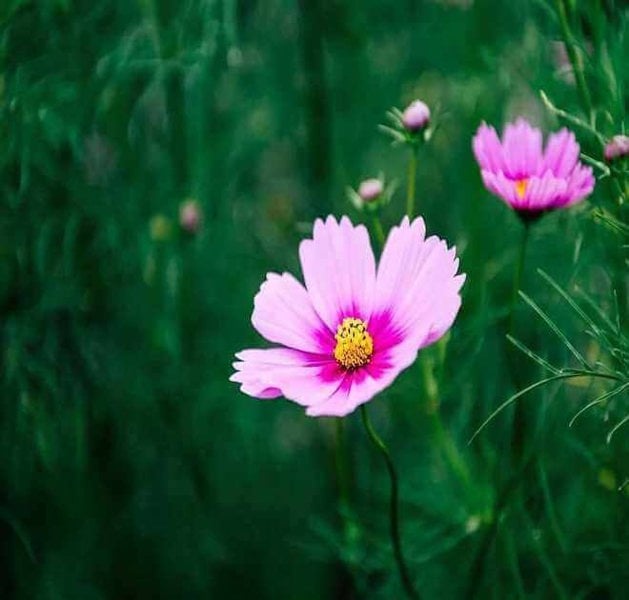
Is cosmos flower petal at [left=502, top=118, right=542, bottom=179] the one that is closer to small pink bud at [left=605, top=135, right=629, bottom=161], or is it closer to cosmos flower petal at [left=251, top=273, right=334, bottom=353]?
small pink bud at [left=605, top=135, right=629, bottom=161]

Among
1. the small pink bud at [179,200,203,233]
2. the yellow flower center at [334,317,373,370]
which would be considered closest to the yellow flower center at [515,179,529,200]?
the yellow flower center at [334,317,373,370]

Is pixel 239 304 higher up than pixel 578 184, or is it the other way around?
pixel 578 184

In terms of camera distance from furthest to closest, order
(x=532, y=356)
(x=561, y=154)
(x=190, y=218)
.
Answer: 1. (x=190, y=218)
2. (x=561, y=154)
3. (x=532, y=356)

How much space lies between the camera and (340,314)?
1.88ft

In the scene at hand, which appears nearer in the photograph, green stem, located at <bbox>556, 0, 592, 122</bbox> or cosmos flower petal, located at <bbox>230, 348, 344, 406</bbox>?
cosmos flower petal, located at <bbox>230, 348, 344, 406</bbox>

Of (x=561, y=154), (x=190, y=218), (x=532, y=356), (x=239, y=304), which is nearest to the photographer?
(x=532, y=356)

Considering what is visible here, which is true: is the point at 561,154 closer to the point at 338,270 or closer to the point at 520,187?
the point at 520,187

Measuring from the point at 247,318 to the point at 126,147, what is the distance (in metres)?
0.28

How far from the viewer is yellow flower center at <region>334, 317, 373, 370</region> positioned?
557mm

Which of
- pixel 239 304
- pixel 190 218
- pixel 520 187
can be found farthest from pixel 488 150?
pixel 239 304

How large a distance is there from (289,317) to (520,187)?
0.55ft

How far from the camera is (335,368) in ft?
1.85

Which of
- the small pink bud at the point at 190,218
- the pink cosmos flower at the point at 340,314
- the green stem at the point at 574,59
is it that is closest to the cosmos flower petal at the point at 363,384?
the pink cosmos flower at the point at 340,314

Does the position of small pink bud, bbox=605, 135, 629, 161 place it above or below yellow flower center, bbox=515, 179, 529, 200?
above
